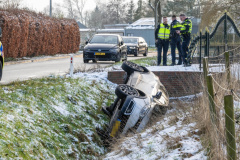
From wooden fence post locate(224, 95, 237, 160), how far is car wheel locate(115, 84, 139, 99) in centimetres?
461

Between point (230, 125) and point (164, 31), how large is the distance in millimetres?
12045

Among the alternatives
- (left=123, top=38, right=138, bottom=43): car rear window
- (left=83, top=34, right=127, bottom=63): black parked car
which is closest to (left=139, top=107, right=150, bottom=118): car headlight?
(left=83, top=34, right=127, bottom=63): black parked car

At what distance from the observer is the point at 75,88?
10906mm

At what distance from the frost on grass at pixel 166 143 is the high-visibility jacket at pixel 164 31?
7951 millimetres

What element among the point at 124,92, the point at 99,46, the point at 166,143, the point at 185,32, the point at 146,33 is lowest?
the point at 146,33

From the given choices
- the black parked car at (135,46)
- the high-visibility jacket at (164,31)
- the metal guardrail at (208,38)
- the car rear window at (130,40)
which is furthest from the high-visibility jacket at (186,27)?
the car rear window at (130,40)

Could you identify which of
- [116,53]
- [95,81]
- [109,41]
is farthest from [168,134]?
[109,41]

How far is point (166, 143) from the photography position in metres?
6.80

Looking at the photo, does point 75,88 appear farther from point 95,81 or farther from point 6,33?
point 6,33

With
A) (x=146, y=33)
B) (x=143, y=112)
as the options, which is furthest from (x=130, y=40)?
(x=146, y=33)

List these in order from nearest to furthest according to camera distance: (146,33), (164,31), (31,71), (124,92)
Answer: (124,92) < (164,31) < (31,71) < (146,33)

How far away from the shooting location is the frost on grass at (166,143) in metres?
6.19

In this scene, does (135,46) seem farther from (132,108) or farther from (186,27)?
(132,108)

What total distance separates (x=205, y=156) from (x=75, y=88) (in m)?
5.69
